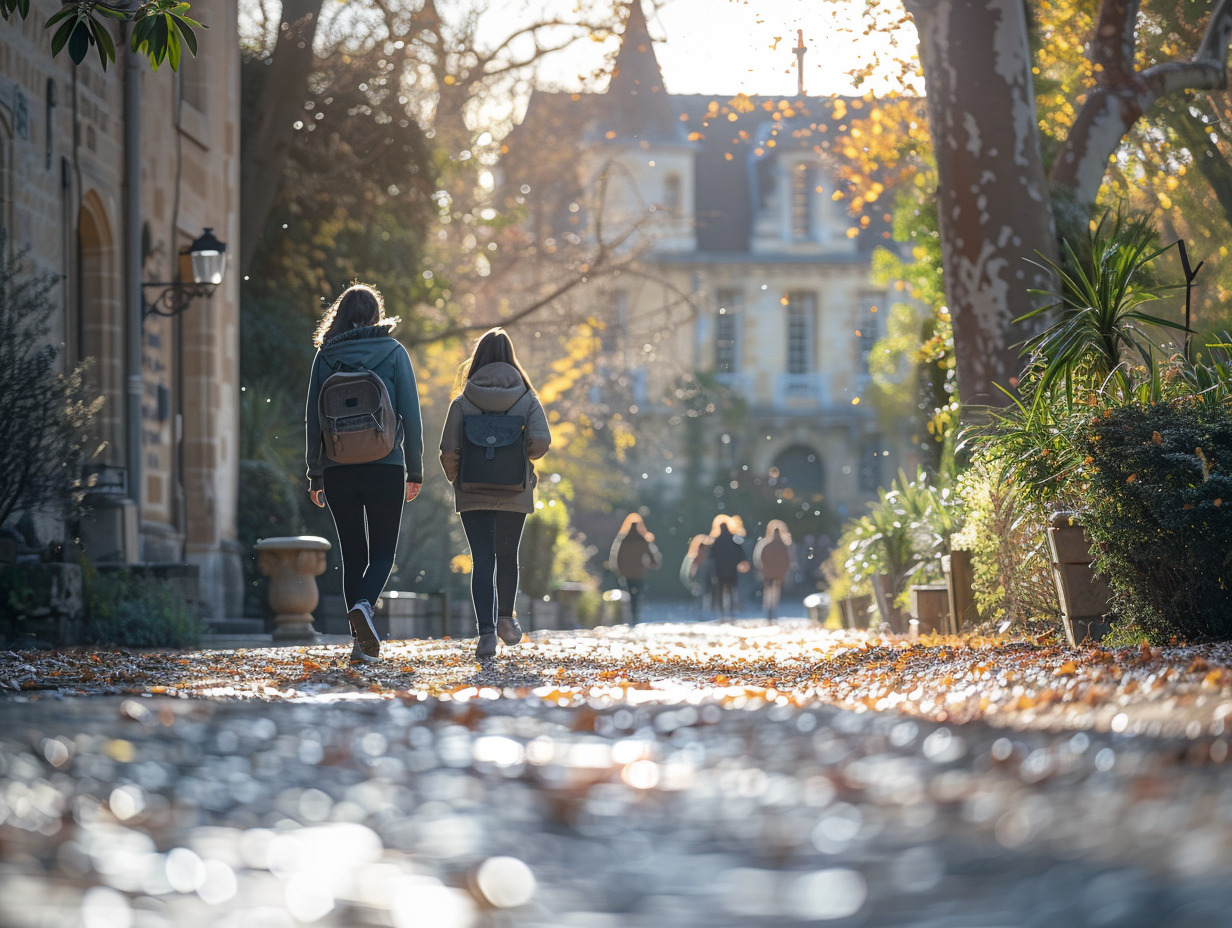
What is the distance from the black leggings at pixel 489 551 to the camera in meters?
8.34

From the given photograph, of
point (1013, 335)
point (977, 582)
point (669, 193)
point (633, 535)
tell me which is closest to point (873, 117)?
point (633, 535)

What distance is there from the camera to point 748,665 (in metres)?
8.23

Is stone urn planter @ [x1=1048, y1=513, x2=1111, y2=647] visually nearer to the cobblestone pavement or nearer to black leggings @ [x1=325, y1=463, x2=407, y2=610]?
black leggings @ [x1=325, y1=463, x2=407, y2=610]

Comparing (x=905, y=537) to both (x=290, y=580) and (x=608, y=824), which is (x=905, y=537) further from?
(x=608, y=824)

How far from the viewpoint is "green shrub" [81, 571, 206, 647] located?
9.98m

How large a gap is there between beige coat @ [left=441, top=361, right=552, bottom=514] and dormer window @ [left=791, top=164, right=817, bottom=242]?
3971 cm

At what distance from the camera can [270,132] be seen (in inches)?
690

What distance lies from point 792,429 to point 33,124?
120 ft

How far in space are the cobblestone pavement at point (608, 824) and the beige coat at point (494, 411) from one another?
4.56 m

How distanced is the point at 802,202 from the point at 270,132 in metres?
31.8

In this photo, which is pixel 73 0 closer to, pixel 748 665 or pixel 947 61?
pixel 748 665

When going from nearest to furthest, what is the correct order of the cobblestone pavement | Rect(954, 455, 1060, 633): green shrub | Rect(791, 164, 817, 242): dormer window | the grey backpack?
the cobblestone pavement, the grey backpack, Rect(954, 455, 1060, 633): green shrub, Rect(791, 164, 817, 242): dormer window

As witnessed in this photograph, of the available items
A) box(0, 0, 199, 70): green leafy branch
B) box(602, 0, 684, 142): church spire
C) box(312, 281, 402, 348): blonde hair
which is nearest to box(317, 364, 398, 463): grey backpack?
box(312, 281, 402, 348): blonde hair

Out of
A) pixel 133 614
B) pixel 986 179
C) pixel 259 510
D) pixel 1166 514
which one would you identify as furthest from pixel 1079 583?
pixel 259 510
